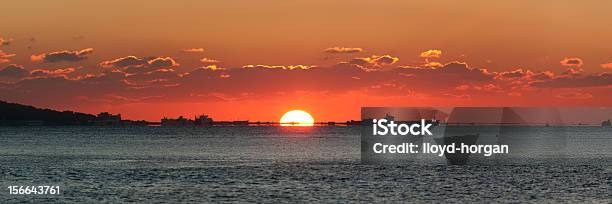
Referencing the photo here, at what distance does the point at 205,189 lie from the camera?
328 ft

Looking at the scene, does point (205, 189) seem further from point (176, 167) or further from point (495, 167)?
point (495, 167)

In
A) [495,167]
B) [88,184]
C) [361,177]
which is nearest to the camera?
[88,184]

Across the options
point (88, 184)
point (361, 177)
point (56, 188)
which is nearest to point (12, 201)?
point (56, 188)

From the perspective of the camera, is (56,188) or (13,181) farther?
(13,181)

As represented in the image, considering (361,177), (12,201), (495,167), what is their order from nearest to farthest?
(12,201) → (361,177) → (495,167)

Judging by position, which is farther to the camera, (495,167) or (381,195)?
(495,167)

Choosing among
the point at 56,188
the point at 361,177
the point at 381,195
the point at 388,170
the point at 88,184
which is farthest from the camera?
the point at 388,170

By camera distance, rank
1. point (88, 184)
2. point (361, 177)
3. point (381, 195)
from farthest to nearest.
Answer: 1. point (361, 177)
2. point (88, 184)
3. point (381, 195)

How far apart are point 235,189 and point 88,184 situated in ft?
57.6

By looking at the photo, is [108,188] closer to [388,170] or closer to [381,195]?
[381,195]

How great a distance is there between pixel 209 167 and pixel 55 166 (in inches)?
892

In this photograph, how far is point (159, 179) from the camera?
4488 inches

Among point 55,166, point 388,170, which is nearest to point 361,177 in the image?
point 388,170

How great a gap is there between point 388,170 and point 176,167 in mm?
30126
